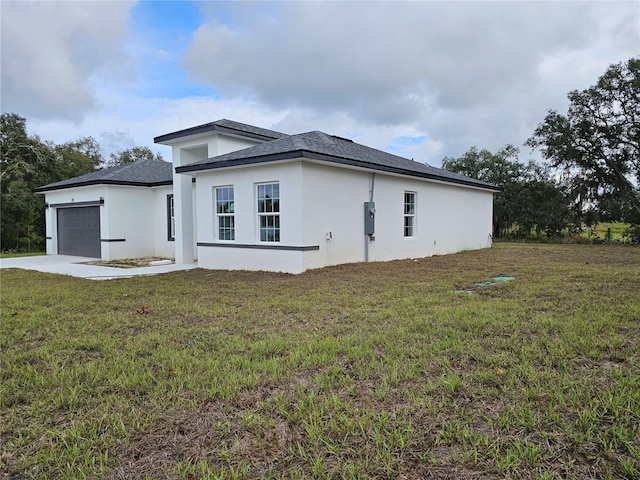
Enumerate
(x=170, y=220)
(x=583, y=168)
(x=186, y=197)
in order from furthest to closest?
(x=583, y=168) < (x=170, y=220) < (x=186, y=197)

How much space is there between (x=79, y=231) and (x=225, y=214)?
28.5 ft

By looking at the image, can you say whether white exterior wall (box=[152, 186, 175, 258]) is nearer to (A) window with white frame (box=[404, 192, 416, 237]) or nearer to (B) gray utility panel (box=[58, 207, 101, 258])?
(B) gray utility panel (box=[58, 207, 101, 258])

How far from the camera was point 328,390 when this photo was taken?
312cm

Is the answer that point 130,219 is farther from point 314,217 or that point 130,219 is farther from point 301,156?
point 301,156

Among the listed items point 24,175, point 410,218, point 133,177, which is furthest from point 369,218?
point 24,175

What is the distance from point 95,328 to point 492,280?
712 centimetres

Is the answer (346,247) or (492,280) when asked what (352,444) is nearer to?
(492,280)

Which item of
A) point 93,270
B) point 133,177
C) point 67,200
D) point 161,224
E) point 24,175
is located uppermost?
point 24,175

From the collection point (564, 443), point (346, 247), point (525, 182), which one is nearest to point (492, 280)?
point (346, 247)

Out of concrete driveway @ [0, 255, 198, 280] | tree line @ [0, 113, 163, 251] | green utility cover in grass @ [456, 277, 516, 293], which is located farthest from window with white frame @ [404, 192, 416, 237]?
tree line @ [0, 113, 163, 251]

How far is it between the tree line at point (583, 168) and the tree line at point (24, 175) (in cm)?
2709

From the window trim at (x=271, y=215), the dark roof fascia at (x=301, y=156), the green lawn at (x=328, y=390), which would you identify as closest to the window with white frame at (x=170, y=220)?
the dark roof fascia at (x=301, y=156)

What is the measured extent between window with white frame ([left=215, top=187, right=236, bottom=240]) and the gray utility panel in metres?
6.68

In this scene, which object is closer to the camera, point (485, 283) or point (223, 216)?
point (485, 283)
